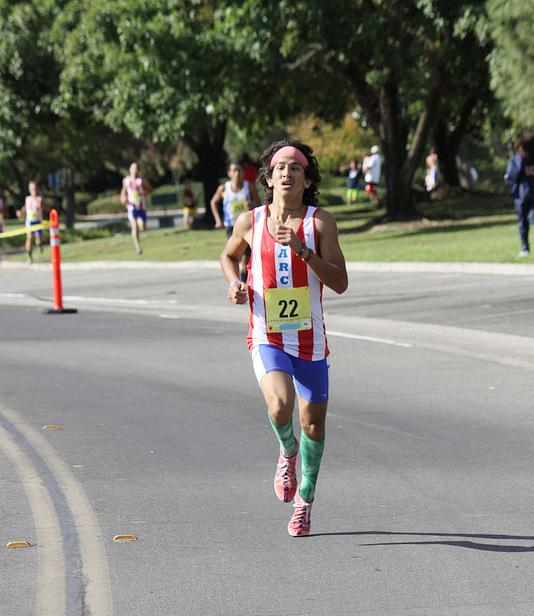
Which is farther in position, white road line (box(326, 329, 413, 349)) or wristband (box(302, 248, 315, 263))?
white road line (box(326, 329, 413, 349))

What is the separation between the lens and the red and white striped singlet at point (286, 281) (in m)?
6.63

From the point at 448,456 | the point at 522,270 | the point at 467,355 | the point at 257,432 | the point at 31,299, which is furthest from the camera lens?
the point at 31,299

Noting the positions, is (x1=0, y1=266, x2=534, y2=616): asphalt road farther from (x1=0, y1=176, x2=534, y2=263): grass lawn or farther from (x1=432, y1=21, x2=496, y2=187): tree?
(x1=432, y1=21, x2=496, y2=187): tree

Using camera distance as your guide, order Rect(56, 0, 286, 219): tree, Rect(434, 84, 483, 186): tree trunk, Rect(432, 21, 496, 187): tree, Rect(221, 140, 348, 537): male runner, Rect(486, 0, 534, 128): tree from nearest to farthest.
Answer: Rect(221, 140, 348, 537): male runner → Rect(486, 0, 534, 128): tree → Rect(56, 0, 286, 219): tree → Rect(432, 21, 496, 187): tree → Rect(434, 84, 483, 186): tree trunk

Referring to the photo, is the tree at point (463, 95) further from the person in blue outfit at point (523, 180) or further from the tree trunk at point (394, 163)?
the person in blue outfit at point (523, 180)

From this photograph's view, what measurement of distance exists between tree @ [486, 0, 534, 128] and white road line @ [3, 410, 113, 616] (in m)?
18.6

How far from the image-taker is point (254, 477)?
26.3 feet

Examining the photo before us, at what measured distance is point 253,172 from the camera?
21.7 m

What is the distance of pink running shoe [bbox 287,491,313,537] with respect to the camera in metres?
6.51

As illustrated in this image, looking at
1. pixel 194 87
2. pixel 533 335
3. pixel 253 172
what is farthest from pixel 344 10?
pixel 533 335

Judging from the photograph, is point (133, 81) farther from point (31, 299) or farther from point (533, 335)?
point (533, 335)

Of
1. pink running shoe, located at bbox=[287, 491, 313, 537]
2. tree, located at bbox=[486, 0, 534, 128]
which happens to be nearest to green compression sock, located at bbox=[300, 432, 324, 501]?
pink running shoe, located at bbox=[287, 491, 313, 537]

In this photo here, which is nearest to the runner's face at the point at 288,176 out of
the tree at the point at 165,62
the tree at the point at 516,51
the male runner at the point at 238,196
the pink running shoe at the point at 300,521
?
the pink running shoe at the point at 300,521

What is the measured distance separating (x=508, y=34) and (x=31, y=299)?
10977 mm
